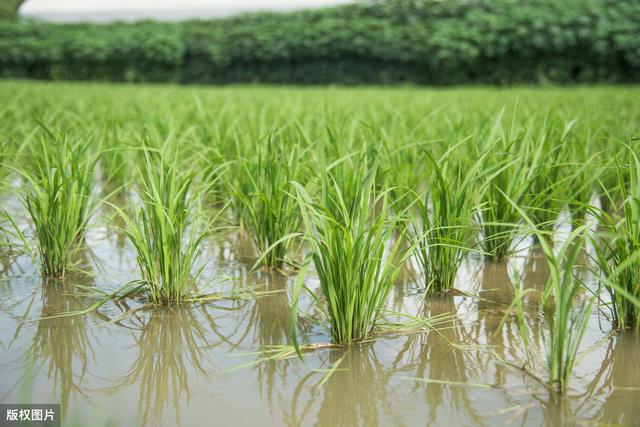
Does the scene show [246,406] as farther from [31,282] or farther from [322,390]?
[31,282]

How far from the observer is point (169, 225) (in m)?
1.80

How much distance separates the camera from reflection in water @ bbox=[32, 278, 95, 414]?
55.3 inches

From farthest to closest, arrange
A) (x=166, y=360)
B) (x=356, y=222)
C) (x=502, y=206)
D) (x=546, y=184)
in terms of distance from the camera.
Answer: (x=546, y=184)
(x=502, y=206)
(x=356, y=222)
(x=166, y=360)

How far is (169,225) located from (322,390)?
0.69 meters

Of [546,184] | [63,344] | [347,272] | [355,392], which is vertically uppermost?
[546,184]

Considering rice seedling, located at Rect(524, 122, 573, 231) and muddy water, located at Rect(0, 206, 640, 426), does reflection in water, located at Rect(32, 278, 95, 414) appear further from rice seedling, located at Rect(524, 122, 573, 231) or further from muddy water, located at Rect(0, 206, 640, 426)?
rice seedling, located at Rect(524, 122, 573, 231)

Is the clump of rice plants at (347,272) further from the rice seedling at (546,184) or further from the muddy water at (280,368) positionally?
the rice seedling at (546,184)

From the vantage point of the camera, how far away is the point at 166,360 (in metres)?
1.52

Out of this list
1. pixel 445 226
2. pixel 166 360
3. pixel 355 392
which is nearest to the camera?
pixel 355 392

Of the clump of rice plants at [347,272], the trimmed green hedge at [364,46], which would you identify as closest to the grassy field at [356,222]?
the clump of rice plants at [347,272]

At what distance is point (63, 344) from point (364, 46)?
504 inches

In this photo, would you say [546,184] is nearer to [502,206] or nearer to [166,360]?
[502,206]

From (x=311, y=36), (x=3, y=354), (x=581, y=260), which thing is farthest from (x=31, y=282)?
(x=311, y=36)

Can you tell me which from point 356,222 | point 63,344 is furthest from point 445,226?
point 63,344
